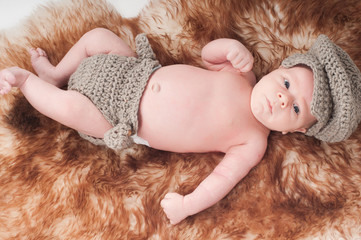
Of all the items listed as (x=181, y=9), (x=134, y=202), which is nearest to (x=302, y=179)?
(x=134, y=202)

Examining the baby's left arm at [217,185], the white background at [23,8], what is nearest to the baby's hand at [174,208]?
the baby's left arm at [217,185]

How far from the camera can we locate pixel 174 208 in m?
1.59

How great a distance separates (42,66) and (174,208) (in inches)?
32.5

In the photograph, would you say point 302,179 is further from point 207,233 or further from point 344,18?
point 344,18

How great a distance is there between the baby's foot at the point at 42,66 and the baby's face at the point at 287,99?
0.88 metres

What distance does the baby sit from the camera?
153cm

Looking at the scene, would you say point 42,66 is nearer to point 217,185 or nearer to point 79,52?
point 79,52

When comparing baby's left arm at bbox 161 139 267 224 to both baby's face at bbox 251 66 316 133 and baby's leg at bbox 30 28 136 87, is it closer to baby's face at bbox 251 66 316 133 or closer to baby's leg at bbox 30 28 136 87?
baby's face at bbox 251 66 316 133

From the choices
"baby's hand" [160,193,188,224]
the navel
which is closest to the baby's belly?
the navel

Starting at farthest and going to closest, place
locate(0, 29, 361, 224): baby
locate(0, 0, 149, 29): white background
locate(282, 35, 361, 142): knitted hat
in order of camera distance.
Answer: locate(0, 0, 149, 29): white background
locate(0, 29, 361, 224): baby
locate(282, 35, 361, 142): knitted hat

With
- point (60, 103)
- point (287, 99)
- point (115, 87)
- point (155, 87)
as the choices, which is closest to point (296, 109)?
point (287, 99)

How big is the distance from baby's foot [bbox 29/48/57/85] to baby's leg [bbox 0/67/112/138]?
0.45ft

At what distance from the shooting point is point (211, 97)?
1.65 meters

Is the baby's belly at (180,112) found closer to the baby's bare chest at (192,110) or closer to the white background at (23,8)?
the baby's bare chest at (192,110)
